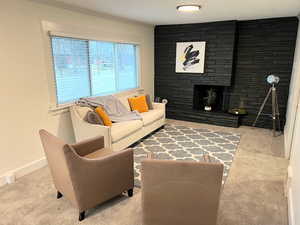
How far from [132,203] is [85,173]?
2.25 feet

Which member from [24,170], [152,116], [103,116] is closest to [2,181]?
[24,170]

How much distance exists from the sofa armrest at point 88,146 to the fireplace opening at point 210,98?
3444 millimetres

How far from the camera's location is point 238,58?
4934 millimetres

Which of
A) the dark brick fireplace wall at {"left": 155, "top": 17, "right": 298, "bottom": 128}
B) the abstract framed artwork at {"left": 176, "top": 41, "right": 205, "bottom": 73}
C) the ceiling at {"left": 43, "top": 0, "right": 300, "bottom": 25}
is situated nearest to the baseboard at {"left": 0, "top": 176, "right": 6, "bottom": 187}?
the ceiling at {"left": 43, "top": 0, "right": 300, "bottom": 25}

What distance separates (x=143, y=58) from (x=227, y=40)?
1931 mm

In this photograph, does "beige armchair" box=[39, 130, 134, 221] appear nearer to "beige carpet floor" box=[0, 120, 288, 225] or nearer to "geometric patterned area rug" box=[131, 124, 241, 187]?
"beige carpet floor" box=[0, 120, 288, 225]

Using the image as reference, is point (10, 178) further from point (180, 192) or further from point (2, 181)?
point (180, 192)

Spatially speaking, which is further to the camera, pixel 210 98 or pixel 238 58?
pixel 210 98

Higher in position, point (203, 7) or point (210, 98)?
point (203, 7)

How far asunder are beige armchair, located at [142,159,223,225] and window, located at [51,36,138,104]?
7.75 ft

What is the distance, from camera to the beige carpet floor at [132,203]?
6.94 ft

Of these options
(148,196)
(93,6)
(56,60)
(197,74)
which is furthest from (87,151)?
(197,74)

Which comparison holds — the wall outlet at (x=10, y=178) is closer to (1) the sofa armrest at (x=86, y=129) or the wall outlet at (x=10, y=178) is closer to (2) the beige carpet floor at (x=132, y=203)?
(2) the beige carpet floor at (x=132, y=203)

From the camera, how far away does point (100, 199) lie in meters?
2.18
